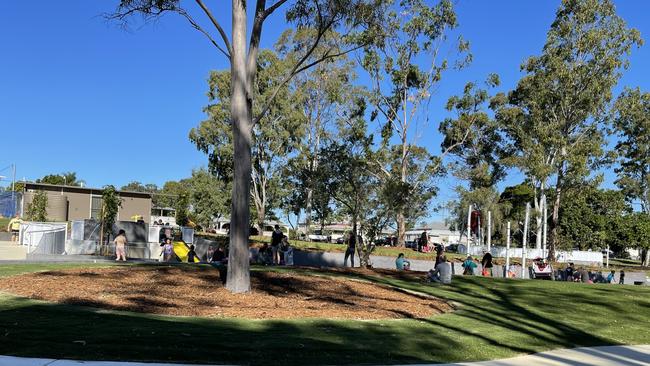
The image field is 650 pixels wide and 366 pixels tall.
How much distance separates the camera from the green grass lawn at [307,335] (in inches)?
269

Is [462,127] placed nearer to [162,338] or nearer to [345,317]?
[345,317]

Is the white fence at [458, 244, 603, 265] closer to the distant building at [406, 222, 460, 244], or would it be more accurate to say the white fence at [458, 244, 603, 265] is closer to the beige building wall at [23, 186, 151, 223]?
the beige building wall at [23, 186, 151, 223]

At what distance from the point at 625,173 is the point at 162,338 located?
235ft

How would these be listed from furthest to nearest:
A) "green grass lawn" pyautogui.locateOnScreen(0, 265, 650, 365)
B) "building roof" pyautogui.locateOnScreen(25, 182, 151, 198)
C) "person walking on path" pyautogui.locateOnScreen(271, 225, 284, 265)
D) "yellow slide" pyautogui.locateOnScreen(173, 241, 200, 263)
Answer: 1. "building roof" pyautogui.locateOnScreen(25, 182, 151, 198)
2. "yellow slide" pyautogui.locateOnScreen(173, 241, 200, 263)
3. "person walking on path" pyautogui.locateOnScreen(271, 225, 284, 265)
4. "green grass lawn" pyautogui.locateOnScreen(0, 265, 650, 365)

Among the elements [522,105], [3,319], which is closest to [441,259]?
[3,319]

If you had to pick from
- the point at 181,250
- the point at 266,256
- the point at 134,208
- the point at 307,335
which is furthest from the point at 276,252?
the point at 134,208

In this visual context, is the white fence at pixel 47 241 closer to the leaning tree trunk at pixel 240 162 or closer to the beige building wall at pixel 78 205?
the leaning tree trunk at pixel 240 162

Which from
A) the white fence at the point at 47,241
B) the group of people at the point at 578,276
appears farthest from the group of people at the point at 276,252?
the group of people at the point at 578,276

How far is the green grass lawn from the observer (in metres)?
6.83

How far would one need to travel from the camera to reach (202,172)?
7750cm

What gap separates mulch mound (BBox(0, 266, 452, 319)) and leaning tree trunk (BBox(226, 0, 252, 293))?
19.4 inches

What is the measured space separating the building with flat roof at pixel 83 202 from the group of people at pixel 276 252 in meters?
24.0

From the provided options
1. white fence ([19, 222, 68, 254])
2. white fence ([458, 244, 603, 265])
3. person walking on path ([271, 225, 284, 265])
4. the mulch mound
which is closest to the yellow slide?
person walking on path ([271, 225, 284, 265])

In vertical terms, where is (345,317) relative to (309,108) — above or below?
below
